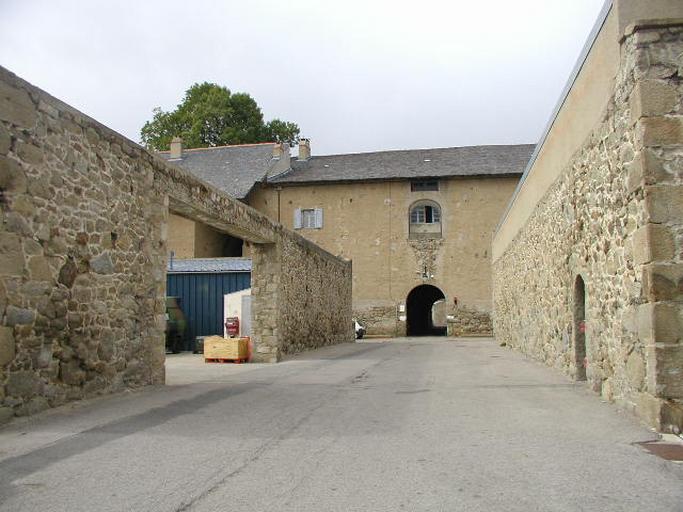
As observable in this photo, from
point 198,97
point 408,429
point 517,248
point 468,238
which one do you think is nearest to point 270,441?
point 408,429

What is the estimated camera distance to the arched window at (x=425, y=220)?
102 feet

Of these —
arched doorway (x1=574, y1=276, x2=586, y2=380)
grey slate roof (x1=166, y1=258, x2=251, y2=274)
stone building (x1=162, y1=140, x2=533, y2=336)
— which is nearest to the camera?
arched doorway (x1=574, y1=276, x2=586, y2=380)

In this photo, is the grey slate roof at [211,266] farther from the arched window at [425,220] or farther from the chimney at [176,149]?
the chimney at [176,149]

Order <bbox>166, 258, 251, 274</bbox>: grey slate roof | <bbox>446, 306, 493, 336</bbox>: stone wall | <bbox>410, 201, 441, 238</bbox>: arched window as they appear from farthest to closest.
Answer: <bbox>410, 201, 441, 238</bbox>: arched window → <bbox>446, 306, 493, 336</bbox>: stone wall → <bbox>166, 258, 251, 274</bbox>: grey slate roof

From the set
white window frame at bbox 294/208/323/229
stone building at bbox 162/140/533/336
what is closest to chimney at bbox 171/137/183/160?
stone building at bbox 162/140/533/336

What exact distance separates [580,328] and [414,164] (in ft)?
78.9

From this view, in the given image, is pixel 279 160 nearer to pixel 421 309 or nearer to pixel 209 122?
pixel 209 122

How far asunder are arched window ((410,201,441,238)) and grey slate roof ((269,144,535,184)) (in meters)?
1.60

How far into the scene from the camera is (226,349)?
13922mm

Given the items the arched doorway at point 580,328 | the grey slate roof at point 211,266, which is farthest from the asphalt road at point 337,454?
the grey slate roof at point 211,266

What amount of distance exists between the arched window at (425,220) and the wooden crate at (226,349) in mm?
18253

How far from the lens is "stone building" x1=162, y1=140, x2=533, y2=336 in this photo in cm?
3025

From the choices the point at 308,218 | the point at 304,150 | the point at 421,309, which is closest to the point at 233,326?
the point at 308,218

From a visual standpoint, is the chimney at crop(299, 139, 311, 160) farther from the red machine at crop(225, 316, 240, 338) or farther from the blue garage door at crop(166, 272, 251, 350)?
the red machine at crop(225, 316, 240, 338)
